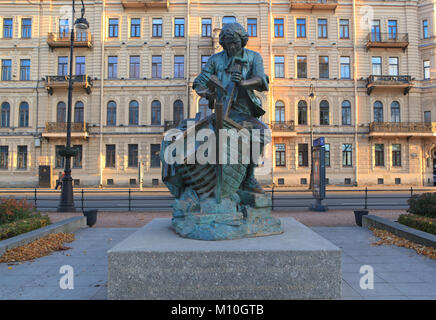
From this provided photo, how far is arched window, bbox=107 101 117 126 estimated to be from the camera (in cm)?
3165

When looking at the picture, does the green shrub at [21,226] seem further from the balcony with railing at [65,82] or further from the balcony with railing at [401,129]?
the balcony with railing at [401,129]

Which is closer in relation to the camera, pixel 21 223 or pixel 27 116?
pixel 21 223

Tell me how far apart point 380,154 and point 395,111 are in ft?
15.7

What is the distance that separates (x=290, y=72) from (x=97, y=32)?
2002 cm

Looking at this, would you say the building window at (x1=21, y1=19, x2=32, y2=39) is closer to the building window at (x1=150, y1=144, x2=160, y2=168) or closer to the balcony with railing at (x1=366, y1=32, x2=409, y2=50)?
the building window at (x1=150, y1=144, x2=160, y2=168)

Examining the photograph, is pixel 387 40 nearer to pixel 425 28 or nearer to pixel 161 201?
pixel 425 28

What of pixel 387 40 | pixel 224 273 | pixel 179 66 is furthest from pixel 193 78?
pixel 224 273

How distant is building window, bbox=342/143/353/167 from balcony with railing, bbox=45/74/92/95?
2604 centimetres

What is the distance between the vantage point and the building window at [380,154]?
102 feet

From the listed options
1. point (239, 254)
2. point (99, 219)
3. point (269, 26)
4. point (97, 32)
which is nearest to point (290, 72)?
point (269, 26)

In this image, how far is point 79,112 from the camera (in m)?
31.9

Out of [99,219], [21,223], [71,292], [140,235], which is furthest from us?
[99,219]

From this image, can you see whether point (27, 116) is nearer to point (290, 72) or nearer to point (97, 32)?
point (97, 32)

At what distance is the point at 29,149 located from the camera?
102ft
